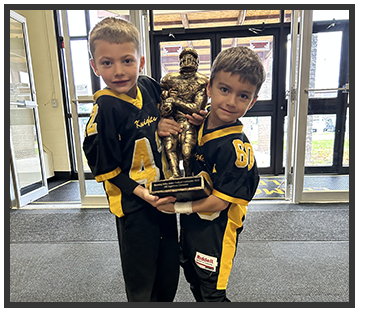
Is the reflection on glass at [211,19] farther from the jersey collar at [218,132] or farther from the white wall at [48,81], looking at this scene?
the jersey collar at [218,132]

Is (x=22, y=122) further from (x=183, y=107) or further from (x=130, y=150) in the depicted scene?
(x=183, y=107)

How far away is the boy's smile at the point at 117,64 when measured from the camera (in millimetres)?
724

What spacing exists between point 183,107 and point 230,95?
16 centimetres

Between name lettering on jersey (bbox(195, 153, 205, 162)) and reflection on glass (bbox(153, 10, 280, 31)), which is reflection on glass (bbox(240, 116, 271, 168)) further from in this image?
name lettering on jersey (bbox(195, 153, 205, 162))

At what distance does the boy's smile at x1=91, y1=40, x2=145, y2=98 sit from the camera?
0.72 meters

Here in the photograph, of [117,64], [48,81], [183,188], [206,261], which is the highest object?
[48,81]

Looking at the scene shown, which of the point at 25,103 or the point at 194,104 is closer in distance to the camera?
the point at 194,104

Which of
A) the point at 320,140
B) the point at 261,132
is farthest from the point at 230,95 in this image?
the point at 261,132

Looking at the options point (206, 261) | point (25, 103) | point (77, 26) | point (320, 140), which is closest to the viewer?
point (206, 261)

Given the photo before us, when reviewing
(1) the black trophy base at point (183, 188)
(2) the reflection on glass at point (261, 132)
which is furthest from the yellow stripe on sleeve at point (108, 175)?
(2) the reflection on glass at point (261, 132)

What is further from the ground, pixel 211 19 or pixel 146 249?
pixel 211 19

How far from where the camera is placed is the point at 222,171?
78 centimetres

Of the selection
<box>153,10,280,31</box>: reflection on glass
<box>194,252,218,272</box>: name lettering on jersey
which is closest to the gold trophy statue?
<box>194,252,218,272</box>: name lettering on jersey

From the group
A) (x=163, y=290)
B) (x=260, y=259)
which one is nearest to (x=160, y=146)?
(x=163, y=290)
